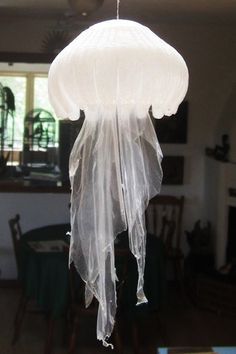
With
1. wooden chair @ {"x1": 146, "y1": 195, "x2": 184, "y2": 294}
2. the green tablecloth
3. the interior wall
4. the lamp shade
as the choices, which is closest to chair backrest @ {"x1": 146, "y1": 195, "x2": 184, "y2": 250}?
Result: wooden chair @ {"x1": 146, "y1": 195, "x2": 184, "y2": 294}

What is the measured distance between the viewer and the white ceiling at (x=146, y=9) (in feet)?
12.8

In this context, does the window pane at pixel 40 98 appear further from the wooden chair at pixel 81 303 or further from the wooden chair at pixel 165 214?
the wooden chair at pixel 81 303

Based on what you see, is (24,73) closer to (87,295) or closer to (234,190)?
(234,190)

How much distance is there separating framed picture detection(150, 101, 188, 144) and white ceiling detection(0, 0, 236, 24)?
35.6 inches

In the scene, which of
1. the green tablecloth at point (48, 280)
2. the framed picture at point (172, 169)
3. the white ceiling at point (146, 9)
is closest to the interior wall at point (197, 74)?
the framed picture at point (172, 169)

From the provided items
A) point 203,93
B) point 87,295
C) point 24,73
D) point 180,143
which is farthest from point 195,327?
point 24,73

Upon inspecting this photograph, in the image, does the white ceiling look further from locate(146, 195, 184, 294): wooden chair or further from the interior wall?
locate(146, 195, 184, 294): wooden chair

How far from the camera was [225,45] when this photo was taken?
4.82 m

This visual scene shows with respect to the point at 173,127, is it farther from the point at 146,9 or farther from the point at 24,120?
the point at 24,120

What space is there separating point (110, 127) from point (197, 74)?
3792 mm

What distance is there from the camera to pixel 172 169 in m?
4.91

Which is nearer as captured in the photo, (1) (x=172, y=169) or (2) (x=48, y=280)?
(2) (x=48, y=280)

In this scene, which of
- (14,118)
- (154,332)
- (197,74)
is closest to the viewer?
(154,332)

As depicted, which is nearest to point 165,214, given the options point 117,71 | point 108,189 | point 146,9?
point 146,9
